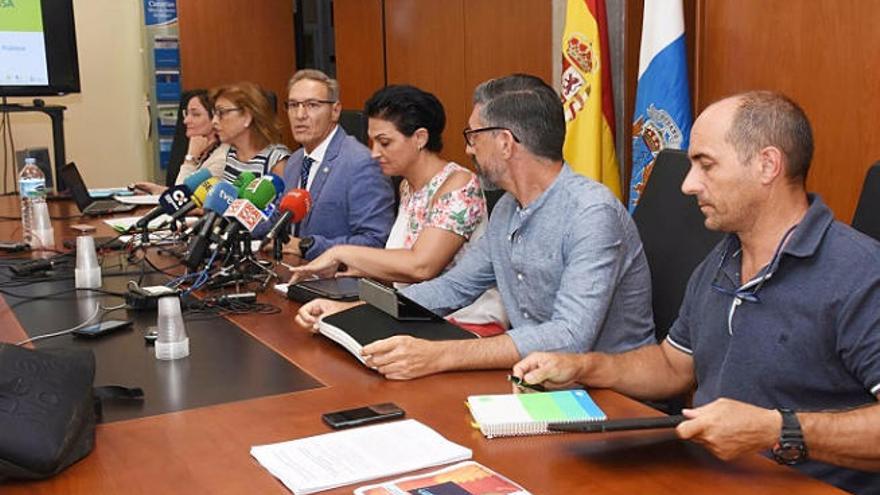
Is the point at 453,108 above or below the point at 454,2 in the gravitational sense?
below

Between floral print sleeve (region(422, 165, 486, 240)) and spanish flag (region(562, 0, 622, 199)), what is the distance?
2.66 ft

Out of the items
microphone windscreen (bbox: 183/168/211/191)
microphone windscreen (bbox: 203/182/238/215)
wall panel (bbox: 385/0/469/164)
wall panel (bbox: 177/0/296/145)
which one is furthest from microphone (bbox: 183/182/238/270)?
wall panel (bbox: 177/0/296/145)


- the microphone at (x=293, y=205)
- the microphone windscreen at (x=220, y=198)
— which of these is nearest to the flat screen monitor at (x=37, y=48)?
the microphone at (x=293, y=205)

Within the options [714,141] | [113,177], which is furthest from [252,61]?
[714,141]

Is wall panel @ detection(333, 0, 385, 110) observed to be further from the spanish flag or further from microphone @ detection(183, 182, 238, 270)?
microphone @ detection(183, 182, 238, 270)

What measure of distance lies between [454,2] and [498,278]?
2.80 metres

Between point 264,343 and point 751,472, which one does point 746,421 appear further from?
point 264,343

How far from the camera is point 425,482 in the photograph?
1.25m

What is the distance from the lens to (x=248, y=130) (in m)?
4.17

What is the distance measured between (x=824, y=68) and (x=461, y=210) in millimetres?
1124

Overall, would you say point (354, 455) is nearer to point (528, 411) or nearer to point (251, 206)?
point (528, 411)

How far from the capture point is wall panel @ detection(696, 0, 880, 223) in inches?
103

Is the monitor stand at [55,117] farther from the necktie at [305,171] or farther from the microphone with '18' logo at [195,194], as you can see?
the microphone with '18' logo at [195,194]

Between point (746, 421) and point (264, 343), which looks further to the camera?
point (264, 343)
